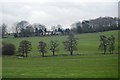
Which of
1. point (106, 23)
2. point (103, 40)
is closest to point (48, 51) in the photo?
point (103, 40)

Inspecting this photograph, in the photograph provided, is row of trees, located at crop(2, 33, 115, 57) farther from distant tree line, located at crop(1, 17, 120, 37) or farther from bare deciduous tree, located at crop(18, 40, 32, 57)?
distant tree line, located at crop(1, 17, 120, 37)

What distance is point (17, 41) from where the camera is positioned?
231ft

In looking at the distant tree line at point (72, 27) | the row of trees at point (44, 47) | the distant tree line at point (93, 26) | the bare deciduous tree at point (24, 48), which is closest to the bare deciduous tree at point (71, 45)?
the row of trees at point (44, 47)

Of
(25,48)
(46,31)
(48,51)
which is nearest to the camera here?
(25,48)

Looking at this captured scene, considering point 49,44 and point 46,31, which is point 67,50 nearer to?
point 49,44

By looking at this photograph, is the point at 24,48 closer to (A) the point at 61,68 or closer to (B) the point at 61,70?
(A) the point at 61,68

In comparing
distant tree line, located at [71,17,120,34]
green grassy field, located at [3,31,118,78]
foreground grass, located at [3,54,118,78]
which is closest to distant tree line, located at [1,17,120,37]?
distant tree line, located at [71,17,120,34]

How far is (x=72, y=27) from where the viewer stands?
105 m

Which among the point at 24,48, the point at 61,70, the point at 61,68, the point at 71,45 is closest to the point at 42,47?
the point at 24,48

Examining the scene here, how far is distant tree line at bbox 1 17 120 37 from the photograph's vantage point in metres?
83.8

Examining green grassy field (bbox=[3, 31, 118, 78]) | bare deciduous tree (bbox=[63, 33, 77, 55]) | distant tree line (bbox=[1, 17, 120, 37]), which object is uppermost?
distant tree line (bbox=[1, 17, 120, 37])

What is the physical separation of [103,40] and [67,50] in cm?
1145

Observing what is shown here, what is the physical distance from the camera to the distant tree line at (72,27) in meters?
83.8

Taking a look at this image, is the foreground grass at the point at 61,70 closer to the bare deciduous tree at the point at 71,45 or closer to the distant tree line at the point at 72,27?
the bare deciduous tree at the point at 71,45
